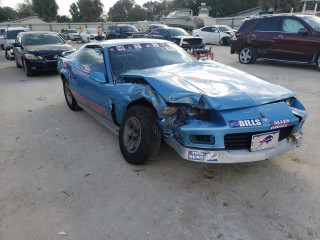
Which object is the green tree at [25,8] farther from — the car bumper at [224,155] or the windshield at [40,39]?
the car bumper at [224,155]

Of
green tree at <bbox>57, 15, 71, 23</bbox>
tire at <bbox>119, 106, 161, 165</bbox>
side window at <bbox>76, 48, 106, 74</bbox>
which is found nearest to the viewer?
tire at <bbox>119, 106, 161, 165</bbox>

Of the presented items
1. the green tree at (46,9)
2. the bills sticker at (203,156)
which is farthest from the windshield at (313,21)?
the green tree at (46,9)

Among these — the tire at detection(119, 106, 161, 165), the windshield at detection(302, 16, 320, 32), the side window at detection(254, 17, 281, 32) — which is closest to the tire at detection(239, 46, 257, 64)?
the side window at detection(254, 17, 281, 32)

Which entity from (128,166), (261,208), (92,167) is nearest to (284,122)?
(261,208)

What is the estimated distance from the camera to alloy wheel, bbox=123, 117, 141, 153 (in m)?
2.90

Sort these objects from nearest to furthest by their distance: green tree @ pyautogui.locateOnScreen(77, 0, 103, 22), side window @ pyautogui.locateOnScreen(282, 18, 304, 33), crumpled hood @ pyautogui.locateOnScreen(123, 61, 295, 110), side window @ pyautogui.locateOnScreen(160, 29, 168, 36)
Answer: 1. crumpled hood @ pyautogui.locateOnScreen(123, 61, 295, 110)
2. side window @ pyautogui.locateOnScreen(282, 18, 304, 33)
3. side window @ pyautogui.locateOnScreen(160, 29, 168, 36)
4. green tree @ pyautogui.locateOnScreen(77, 0, 103, 22)

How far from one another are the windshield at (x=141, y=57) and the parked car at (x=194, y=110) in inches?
0.6

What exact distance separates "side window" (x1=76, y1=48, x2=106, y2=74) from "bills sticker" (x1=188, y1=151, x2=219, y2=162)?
186 centimetres

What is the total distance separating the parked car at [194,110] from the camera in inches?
94.0

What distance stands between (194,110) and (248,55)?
327 inches

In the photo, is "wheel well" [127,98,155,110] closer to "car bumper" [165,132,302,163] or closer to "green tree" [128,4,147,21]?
"car bumper" [165,132,302,163]

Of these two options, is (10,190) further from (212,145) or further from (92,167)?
(212,145)

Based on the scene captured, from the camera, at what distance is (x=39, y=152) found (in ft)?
11.7

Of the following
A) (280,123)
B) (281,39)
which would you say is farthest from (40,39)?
(280,123)
